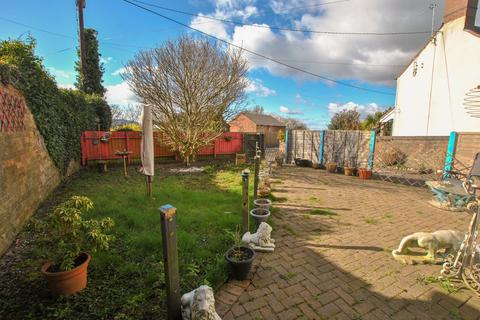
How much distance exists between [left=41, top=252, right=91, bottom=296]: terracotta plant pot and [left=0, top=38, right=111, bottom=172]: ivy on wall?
3204mm

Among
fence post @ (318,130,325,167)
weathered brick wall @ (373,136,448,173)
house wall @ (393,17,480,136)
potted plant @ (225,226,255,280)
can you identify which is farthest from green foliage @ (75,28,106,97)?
house wall @ (393,17,480,136)

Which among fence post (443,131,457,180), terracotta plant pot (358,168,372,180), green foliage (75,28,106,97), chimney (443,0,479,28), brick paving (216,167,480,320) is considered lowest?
brick paving (216,167,480,320)

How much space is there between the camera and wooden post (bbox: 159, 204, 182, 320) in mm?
1724

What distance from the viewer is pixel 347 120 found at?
18750 millimetres

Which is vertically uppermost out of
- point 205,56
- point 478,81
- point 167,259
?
point 205,56

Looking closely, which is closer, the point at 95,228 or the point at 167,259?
the point at 167,259

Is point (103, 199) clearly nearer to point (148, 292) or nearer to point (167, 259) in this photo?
point (148, 292)

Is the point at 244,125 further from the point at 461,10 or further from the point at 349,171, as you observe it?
the point at 461,10

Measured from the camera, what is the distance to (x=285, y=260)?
2947 millimetres

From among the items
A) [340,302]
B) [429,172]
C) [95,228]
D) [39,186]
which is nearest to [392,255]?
[340,302]

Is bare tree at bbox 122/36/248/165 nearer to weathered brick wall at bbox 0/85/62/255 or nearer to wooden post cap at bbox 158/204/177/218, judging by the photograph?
weathered brick wall at bbox 0/85/62/255

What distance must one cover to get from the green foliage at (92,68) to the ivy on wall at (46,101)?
499 cm

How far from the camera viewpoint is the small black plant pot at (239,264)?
2449 mm

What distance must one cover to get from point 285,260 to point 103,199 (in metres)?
4.22
